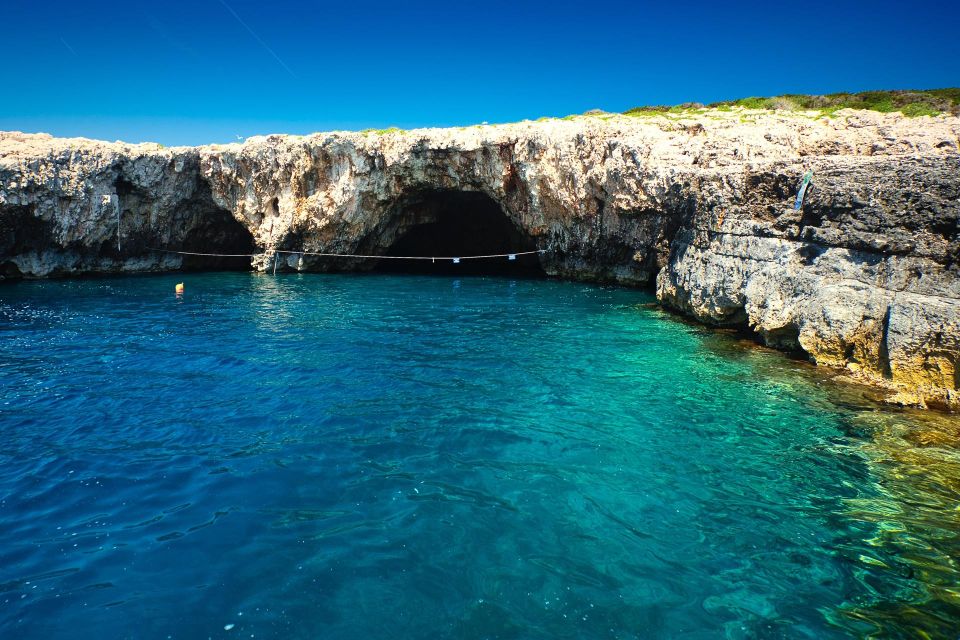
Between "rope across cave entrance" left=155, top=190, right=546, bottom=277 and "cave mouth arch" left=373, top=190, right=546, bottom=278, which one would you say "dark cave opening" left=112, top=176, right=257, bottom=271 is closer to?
"rope across cave entrance" left=155, top=190, right=546, bottom=277

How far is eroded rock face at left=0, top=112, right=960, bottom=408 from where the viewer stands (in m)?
13.8

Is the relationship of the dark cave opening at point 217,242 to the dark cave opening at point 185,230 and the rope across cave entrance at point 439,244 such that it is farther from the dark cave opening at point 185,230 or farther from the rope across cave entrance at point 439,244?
the rope across cave entrance at point 439,244

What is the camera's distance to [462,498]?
8.22 m

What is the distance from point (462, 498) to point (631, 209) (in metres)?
23.9

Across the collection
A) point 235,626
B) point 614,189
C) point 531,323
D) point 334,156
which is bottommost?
point 235,626

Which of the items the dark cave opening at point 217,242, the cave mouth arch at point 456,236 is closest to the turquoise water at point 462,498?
the cave mouth arch at point 456,236

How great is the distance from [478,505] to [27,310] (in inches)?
984

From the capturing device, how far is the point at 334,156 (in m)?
35.3

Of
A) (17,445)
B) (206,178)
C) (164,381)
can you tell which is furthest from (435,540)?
(206,178)

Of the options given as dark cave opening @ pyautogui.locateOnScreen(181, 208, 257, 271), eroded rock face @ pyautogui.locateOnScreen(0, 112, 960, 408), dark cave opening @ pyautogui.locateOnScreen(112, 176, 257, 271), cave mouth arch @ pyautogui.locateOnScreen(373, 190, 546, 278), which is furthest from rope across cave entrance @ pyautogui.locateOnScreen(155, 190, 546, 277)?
dark cave opening @ pyautogui.locateOnScreen(112, 176, 257, 271)

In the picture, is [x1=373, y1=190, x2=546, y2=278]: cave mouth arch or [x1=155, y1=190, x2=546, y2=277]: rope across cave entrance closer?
[x1=155, y1=190, x2=546, y2=277]: rope across cave entrance

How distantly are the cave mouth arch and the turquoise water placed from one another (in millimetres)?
23523

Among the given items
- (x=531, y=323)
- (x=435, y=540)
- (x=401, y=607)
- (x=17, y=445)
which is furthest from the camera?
(x=531, y=323)

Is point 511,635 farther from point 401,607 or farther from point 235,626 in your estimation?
point 235,626
